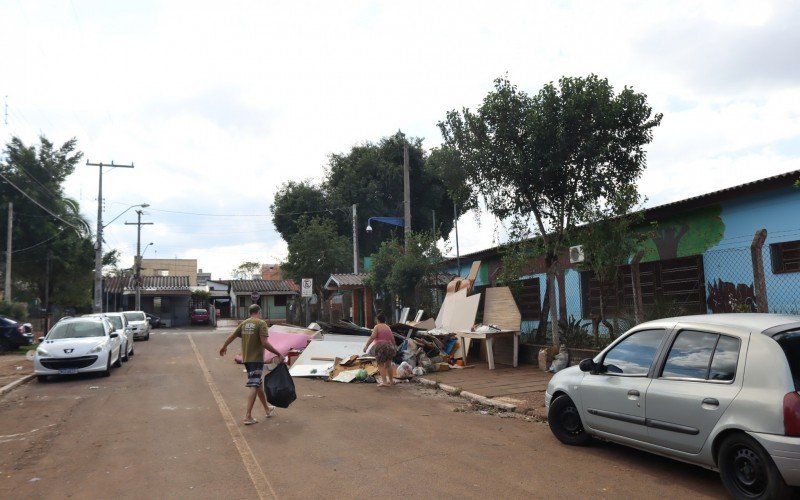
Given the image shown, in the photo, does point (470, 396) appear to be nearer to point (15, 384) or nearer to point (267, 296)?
point (15, 384)

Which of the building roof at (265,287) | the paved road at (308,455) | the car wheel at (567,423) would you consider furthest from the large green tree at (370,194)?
the car wheel at (567,423)

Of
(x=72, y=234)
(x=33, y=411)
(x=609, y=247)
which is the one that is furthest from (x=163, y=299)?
(x=609, y=247)

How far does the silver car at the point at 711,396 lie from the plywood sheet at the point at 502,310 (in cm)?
836

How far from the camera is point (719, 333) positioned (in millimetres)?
5340

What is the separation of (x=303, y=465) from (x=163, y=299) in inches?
2038

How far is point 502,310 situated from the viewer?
51.5 feet

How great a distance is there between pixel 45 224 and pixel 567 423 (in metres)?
34.3

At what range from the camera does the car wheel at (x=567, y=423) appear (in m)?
6.90

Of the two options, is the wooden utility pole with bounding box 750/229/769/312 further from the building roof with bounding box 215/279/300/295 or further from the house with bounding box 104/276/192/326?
the house with bounding box 104/276/192/326

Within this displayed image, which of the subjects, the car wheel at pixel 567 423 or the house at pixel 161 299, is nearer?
the car wheel at pixel 567 423

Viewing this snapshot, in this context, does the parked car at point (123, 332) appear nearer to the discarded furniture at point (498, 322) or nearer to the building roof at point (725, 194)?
the discarded furniture at point (498, 322)

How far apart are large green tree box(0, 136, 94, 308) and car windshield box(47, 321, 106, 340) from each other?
19.1 meters

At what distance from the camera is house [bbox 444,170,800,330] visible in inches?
439

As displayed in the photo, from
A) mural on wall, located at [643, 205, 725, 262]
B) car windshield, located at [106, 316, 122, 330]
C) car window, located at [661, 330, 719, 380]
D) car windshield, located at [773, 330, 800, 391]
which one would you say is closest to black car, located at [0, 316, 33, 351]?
car windshield, located at [106, 316, 122, 330]
